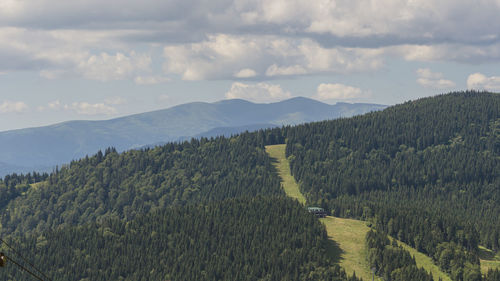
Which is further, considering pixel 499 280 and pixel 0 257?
pixel 499 280

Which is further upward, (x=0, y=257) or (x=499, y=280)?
(x=0, y=257)

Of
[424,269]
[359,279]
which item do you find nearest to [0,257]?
[359,279]

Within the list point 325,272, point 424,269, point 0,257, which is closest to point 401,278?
point 424,269

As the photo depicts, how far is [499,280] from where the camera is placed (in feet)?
630

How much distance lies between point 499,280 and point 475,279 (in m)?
7.49

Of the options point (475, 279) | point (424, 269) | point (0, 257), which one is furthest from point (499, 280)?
point (0, 257)

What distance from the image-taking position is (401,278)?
189875 mm

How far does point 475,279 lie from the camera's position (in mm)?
195375

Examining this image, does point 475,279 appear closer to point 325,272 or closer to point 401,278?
point 401,278

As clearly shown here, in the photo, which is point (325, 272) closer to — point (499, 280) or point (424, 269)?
point (424, 269)

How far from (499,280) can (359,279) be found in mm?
46207

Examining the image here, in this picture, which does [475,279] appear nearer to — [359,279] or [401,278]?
[401,278]

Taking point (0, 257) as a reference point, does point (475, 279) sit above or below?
below

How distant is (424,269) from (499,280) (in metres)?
24.0
